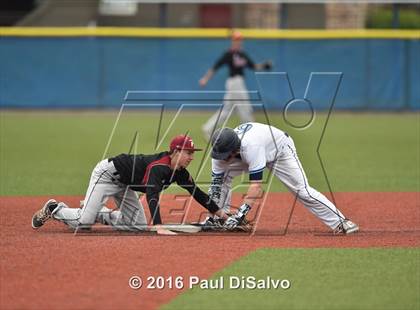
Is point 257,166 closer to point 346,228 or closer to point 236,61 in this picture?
point 346,228

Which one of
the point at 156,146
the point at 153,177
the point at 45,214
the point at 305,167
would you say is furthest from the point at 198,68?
the point at 153,177

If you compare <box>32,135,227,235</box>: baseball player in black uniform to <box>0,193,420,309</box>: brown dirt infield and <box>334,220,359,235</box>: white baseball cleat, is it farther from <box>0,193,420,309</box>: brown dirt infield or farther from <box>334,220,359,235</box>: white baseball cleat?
<box>334,220,359,235</box>: white baseball cleat

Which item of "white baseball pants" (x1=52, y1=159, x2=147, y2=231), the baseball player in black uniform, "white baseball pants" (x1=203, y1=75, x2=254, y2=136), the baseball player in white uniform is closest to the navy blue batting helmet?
the baseball player in white uniform

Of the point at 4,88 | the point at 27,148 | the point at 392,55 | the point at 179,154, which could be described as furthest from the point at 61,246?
the point at 392,55

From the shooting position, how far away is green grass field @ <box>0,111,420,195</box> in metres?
15.7

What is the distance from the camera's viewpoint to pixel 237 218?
10.0 m

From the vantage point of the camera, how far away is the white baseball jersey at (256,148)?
9.59 meters

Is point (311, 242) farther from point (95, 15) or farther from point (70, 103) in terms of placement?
point (95, 15)

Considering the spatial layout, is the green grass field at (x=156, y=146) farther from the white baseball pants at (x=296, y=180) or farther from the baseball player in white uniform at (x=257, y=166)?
the white baseball pants at (x=296, y=180)

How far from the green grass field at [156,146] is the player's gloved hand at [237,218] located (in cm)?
461

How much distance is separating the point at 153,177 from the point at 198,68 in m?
20.0

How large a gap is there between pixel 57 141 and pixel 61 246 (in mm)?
12934

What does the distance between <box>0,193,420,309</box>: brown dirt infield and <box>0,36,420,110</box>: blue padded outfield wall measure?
53.2 feet

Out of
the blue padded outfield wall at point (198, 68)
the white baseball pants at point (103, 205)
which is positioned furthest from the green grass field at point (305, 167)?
the white baseball pants at point (103, 205)
